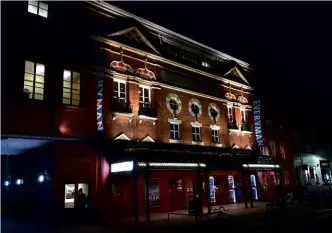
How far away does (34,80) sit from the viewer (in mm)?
16094

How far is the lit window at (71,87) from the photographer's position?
1736cm

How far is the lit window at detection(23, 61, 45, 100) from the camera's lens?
1597 centimetres

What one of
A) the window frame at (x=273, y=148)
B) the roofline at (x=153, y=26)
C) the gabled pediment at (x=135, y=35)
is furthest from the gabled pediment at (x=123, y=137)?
the window frame at (x=273, y=148)

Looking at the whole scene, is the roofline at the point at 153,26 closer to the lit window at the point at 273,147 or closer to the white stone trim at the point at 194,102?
the white stone trim at the point at 194,102

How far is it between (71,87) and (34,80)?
2.17 meters

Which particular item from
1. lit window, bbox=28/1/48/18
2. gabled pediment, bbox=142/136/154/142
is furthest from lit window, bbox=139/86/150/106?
lit window, bbox=28/1/48/18

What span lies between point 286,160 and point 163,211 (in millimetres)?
19631

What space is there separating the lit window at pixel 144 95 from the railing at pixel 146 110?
4.1 inches

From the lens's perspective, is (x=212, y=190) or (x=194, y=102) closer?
(x=212, y=190)

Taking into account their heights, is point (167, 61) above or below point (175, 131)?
above

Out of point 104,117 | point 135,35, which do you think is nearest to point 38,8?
point 135,35

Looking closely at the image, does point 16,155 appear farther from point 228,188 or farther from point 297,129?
point 297,129

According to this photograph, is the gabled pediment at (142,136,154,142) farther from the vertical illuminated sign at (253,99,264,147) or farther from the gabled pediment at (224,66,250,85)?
the vertical illuminated sign at (253,99,264,147)

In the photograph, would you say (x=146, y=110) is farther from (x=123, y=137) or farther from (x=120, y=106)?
(x=123, y=137)
